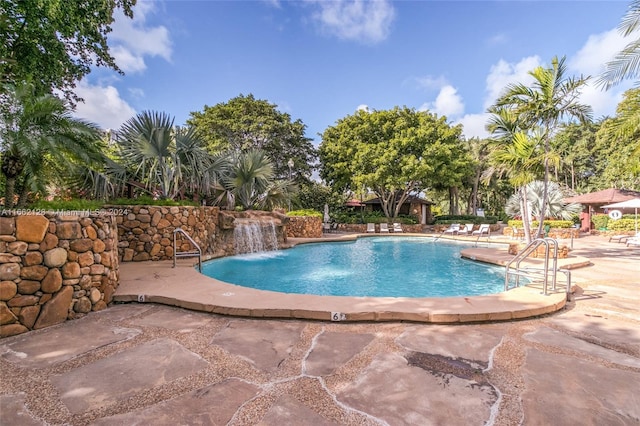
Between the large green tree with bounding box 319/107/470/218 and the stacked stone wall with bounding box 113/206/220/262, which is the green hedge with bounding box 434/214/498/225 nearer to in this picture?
the large green tree with bounding box 319/107/470/218

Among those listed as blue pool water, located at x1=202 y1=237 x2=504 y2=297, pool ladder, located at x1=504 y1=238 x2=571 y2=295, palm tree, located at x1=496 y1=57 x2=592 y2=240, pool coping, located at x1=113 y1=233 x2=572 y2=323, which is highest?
palm tree, located at x1=496 y1=57 x2=592 y2=240

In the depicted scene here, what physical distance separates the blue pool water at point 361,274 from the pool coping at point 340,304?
1792 mm

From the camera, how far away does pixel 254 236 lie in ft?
37.5

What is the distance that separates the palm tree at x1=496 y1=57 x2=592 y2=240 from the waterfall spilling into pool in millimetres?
9392

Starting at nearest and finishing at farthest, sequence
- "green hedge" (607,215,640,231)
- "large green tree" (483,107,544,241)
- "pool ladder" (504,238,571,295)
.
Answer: "pool ladder" (504,238,571,295), "large green tree" (483,107,544,241), "green hedge" (607,215,640,231)

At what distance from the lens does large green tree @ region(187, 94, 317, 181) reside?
23.4 metres

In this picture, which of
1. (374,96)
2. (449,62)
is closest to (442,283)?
(449,62)

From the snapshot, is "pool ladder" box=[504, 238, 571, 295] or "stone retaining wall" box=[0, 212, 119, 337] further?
"pool ladder" box=[504, 238, 571, 295]

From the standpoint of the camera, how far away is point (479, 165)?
27.4m

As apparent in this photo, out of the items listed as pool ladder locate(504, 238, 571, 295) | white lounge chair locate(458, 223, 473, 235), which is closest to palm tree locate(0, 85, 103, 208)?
pool ladder locate(504, 238, 571, 295)

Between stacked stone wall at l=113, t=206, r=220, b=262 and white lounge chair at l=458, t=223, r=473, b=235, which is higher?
stacked stone wall at l=113, t=206, r=220, b=262

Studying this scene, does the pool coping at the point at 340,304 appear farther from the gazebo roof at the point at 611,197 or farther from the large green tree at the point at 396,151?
the gazebo roof at the point at 611,197

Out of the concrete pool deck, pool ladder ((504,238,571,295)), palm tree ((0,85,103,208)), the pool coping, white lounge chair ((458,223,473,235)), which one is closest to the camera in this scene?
the concrete pool deck

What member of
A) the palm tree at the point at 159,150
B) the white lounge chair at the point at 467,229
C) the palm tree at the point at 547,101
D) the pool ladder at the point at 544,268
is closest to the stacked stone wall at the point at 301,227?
the palm tree at the point at 159,150
